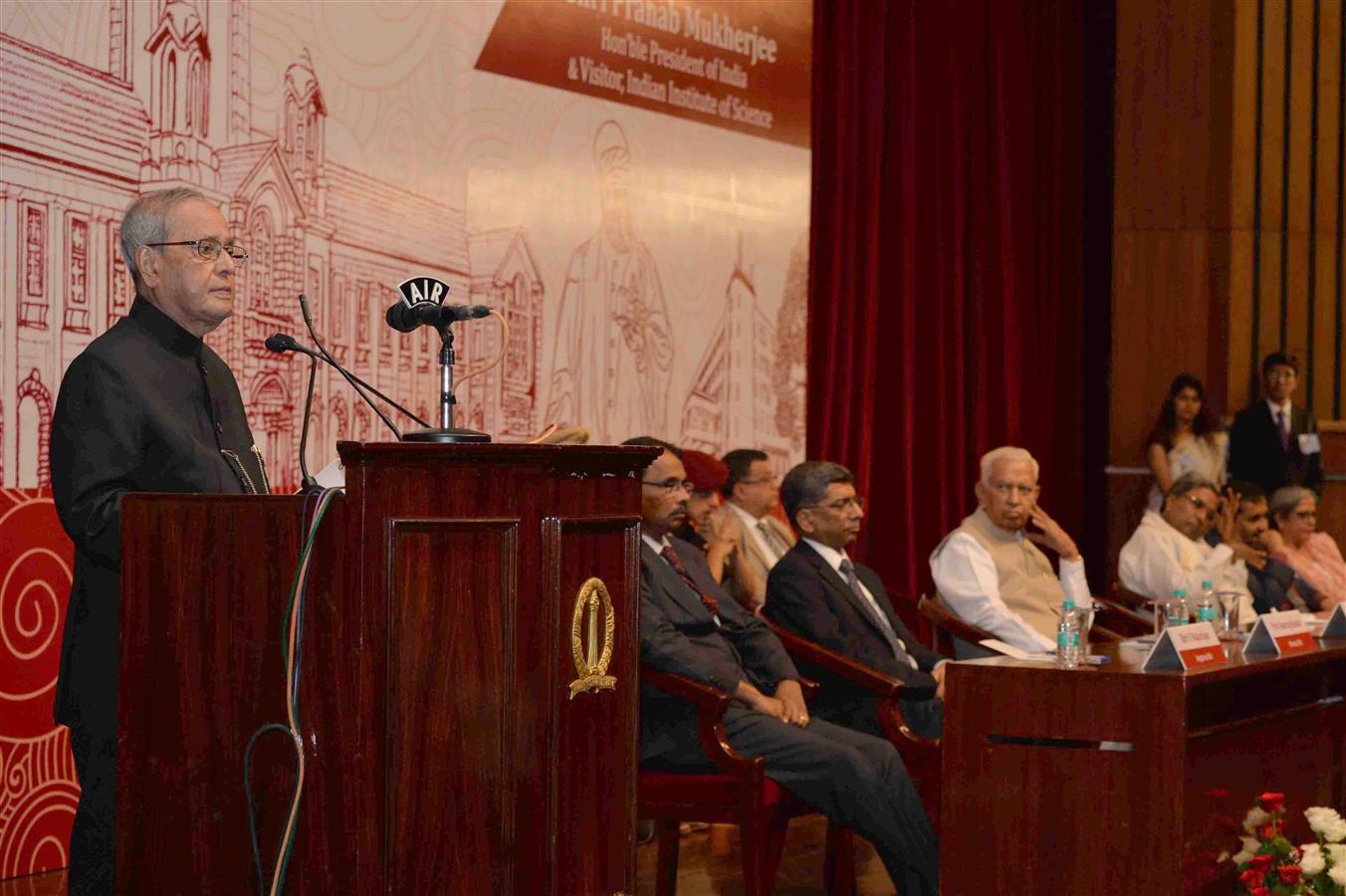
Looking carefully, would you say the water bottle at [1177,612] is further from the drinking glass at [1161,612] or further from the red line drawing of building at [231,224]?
the red line drawing of building at [231,224]

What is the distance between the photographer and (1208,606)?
435 centimetres

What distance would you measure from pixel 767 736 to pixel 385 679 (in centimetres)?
192

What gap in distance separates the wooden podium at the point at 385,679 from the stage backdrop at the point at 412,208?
5.79 feet

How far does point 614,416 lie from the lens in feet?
18.2

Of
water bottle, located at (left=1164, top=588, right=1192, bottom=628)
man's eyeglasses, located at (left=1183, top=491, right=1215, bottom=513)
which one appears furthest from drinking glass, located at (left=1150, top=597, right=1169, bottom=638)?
man's eyeglasses, located at (left=1183, top=491, right=1215, bottom=513)

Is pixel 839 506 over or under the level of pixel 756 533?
over

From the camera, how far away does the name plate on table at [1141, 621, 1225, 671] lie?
11.7ft

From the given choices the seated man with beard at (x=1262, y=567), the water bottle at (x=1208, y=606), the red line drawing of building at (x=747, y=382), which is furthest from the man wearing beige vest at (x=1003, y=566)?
the seated man with beard at (x=1262, y=567)

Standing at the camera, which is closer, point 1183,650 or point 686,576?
point 1183,650

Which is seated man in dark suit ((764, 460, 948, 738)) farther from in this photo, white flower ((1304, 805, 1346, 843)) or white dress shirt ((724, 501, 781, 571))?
white flower ((1304, 805, 1346, 843))

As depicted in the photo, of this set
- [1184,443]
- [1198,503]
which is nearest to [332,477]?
[1198,503]

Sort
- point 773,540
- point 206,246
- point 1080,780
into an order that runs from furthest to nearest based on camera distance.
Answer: point 773,540, point 1080,780, point 206,246

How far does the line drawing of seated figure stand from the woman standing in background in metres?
3.95

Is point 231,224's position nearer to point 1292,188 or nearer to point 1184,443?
point 1184,443
